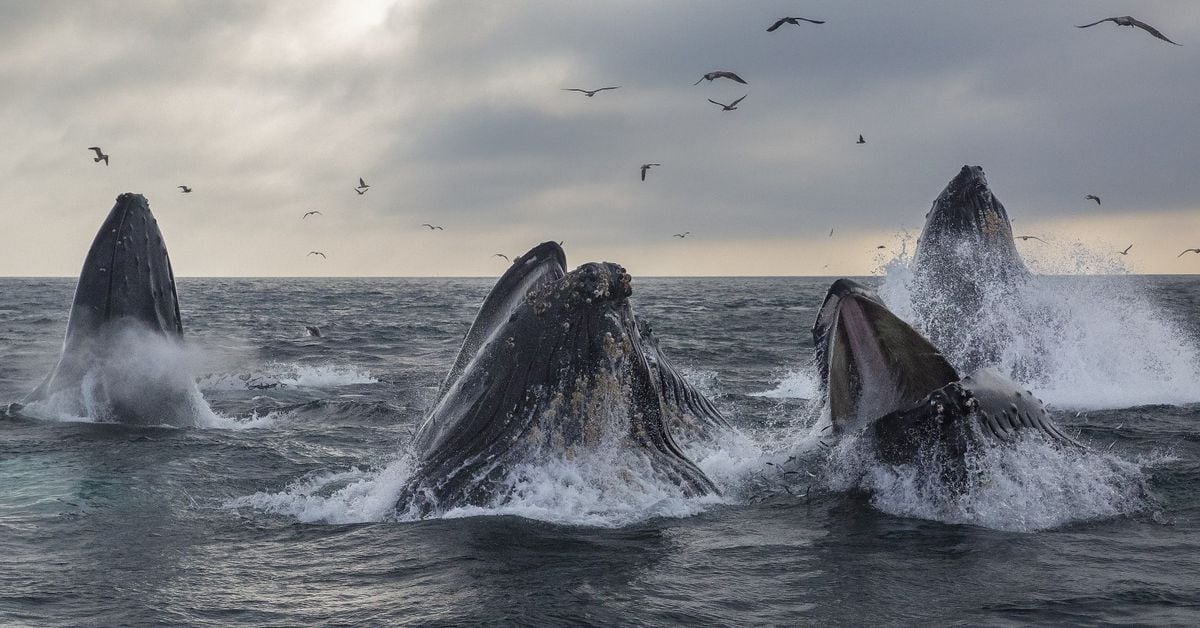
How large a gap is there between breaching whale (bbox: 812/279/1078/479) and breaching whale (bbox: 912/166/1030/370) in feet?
19.0

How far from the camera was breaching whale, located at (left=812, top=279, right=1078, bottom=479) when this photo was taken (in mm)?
7117

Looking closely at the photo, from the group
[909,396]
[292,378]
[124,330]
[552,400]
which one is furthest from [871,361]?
[292,378]

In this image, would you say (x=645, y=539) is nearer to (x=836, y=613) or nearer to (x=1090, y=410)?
(x=836, y=613)

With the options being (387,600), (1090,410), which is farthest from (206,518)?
(1090,410)

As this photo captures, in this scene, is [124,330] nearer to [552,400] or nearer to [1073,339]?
[552,400]

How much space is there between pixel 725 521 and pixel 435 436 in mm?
2081

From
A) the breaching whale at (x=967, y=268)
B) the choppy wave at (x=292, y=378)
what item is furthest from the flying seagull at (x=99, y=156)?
the breaching whale at (x=967, y=268)

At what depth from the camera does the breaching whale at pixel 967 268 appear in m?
13.3

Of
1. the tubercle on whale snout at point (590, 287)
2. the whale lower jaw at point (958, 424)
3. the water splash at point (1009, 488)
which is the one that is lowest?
the water splash at point (1009, 488)

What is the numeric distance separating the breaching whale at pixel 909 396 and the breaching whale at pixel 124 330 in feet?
22.4

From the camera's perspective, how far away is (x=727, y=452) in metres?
9.19

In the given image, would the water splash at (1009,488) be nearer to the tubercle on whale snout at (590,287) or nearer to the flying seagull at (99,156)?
the tubercle on whale snout at (590,287)

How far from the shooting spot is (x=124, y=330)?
10711 mm

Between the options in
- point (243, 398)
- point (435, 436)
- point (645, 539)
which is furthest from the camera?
point (243, 398)
